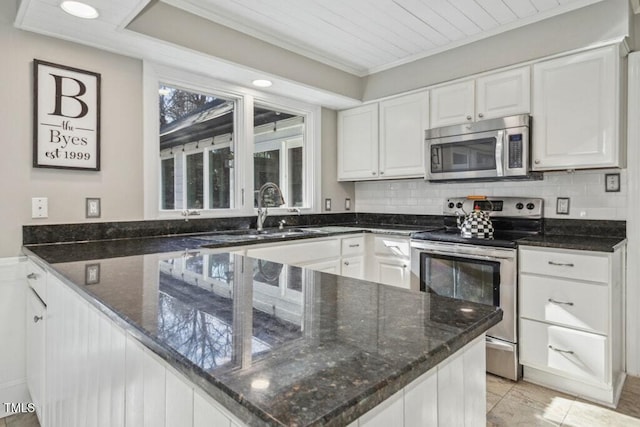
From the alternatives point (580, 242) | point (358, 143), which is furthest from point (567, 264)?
point (358, 143)

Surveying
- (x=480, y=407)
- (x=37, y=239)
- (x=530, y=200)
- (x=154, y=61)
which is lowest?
(x=480, y=407)

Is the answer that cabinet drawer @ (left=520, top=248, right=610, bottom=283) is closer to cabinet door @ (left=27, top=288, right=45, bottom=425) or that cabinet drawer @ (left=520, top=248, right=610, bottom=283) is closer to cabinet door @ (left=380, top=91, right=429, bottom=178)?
cabinet door @ (left=380, top=91, right=429, bottom=178)

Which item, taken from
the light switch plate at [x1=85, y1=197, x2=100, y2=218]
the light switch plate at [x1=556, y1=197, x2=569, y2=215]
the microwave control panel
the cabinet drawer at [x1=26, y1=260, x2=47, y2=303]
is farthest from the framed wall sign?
the light switch plate at [x1=556, y1=197, x2=569, y2=215]

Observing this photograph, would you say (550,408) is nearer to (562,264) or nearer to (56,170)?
(562,264)

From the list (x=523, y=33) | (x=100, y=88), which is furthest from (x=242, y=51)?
(x=523, y=33)

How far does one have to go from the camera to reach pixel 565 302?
7.25ft

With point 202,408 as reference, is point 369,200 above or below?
above

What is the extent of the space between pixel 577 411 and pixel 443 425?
1899mm

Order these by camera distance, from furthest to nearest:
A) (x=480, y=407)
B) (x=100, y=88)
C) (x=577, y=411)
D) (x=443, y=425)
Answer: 1. (x=100, y=88)
2. (x=577, y=411)
3. (x=480, y=407)
4. (x=443, y=425)

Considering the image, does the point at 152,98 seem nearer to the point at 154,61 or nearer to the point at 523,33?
the point at 154,61

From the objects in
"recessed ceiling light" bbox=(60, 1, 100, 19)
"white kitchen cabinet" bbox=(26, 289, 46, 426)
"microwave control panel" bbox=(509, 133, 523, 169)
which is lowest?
"white kitchen cabinet" bbox=(26, 289, 46, 426)

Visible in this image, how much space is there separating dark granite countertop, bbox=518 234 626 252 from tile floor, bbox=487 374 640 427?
0.89 metres

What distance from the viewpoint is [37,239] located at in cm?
210

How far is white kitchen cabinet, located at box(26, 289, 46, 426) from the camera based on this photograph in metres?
1.74
